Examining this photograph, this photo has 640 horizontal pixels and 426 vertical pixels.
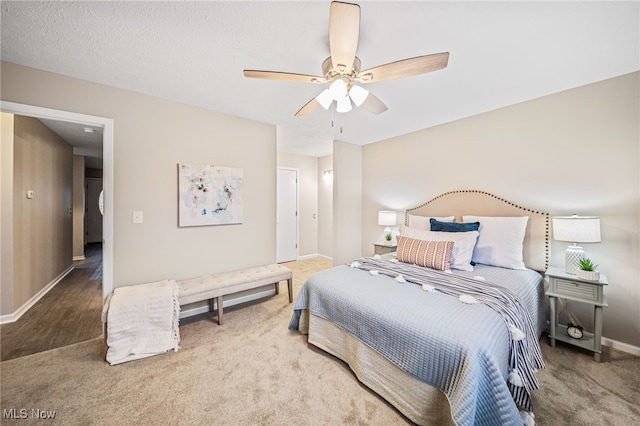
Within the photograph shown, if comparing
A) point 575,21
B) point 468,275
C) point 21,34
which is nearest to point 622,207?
point 468,275

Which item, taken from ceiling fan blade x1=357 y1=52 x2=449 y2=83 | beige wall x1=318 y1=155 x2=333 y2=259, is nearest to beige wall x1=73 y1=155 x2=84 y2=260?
beige wall x1=318 y1=155 x2=333 y2=259

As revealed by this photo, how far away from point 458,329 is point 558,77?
248 cm

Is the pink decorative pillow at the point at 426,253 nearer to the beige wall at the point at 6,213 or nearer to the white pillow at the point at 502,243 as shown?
the white pillow at the point at 502,243

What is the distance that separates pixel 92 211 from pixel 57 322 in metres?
6.02

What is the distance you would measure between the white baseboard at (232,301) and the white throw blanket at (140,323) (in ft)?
2.02

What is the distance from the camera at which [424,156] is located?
3.57 m

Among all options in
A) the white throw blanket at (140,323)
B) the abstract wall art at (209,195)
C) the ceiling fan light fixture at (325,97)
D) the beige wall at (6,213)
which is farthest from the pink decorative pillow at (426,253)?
the beige wall at (6,213)

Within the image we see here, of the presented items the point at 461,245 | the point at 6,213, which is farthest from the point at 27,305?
the point at 461,245

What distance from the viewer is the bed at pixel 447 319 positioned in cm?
122

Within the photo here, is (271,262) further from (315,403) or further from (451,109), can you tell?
(451,109)

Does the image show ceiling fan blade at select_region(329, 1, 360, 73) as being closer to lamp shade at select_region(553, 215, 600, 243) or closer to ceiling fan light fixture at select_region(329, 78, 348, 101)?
ceiling fan light fixture at select_region(329, 78, 348, 101)

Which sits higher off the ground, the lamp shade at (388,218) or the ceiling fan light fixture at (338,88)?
the ceiling fan light fixture at (338,88)

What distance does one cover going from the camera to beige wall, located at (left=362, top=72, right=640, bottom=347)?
82.0 inches

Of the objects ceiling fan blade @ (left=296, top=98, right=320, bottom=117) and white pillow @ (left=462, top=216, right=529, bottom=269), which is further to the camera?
white pillow @ (left=462, top=216, right=529, bottom=269)
